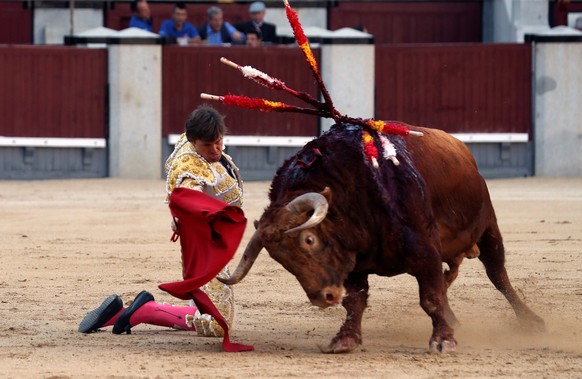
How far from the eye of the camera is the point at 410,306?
6.61 m

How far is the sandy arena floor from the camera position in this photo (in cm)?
502

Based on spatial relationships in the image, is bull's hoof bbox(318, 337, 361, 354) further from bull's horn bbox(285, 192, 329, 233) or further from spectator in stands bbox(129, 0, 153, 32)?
spectator in stands bbox(129, 0, 153, 32)

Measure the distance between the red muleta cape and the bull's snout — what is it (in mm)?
408

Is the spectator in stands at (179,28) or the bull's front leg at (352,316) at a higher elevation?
the spectator in stands at (179,28)

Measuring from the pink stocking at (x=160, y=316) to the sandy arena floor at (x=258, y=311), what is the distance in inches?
2.1

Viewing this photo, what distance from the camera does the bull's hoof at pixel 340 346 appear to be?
5312mm

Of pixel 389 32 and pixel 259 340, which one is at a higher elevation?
pixel 389 32

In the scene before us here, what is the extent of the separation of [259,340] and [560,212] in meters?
5.15

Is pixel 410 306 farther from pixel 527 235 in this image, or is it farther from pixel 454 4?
pixel 454 4

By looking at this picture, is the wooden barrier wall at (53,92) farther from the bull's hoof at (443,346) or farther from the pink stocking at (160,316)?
the bull's hoof at (443,346)

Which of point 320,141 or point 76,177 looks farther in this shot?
point 76,177

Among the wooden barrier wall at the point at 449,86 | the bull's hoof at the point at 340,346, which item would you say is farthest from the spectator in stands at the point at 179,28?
the bull's hoof at the point at 340,346

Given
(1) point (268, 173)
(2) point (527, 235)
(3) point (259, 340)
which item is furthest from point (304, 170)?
(1) point (268, 173)

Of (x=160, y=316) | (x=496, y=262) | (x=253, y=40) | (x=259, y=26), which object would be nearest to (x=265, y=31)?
(x=259, y=26)
